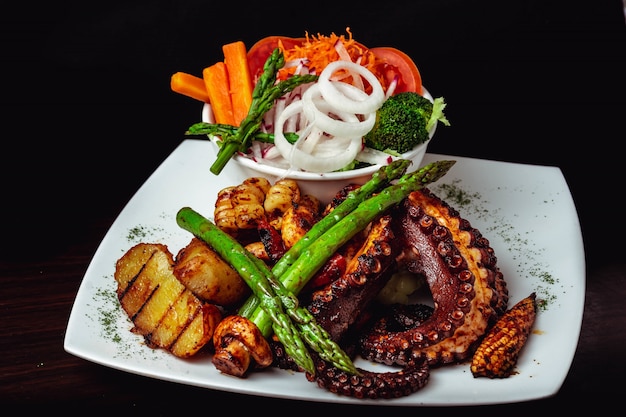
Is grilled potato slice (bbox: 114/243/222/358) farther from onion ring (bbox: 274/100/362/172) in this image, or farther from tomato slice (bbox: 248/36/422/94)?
tomato slice (bbox: 248/36/422/94)

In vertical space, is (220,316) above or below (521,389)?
below

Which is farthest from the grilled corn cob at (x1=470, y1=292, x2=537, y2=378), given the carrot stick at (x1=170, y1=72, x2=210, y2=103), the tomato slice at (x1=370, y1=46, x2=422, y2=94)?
the carrot stick at (x1=170, y1=72, x2=210, y2=103)

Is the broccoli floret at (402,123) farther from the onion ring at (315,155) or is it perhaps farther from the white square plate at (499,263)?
the white square plate at (499,263)

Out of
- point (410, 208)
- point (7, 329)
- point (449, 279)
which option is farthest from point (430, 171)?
point (7, 329)

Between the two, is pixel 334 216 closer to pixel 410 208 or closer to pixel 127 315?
pixel 410 208

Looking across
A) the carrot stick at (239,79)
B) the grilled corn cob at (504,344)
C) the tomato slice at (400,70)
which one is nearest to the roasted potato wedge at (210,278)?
the grilled corn cob at (504,344)

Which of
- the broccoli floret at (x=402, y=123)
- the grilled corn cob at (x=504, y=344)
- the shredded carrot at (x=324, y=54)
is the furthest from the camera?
the shredded carrot at (x=324, y=54)
